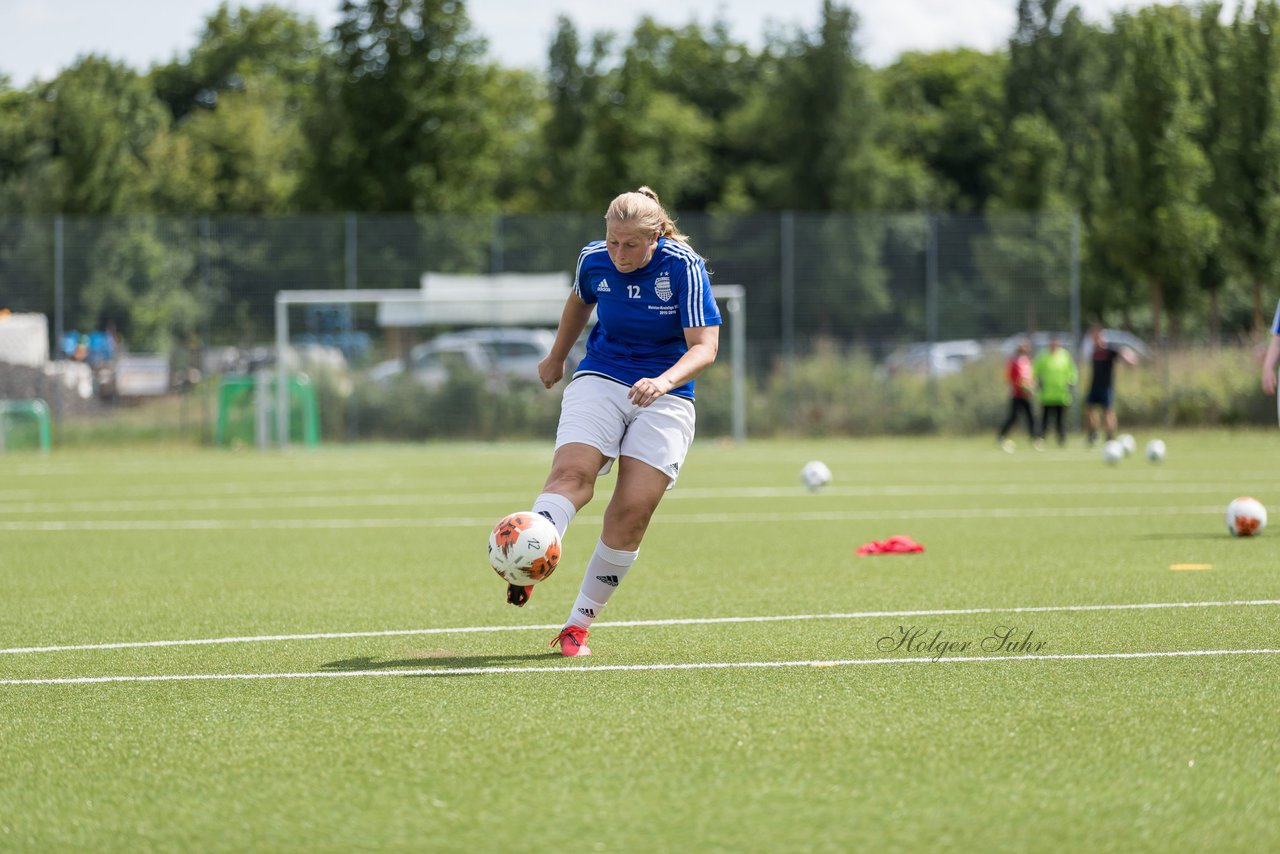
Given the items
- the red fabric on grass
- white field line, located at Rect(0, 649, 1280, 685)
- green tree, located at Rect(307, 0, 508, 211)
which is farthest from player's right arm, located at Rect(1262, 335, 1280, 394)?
green tree, located at Rect(307, 0, 508, 211)

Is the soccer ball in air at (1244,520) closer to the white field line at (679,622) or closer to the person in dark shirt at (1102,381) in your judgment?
the white field line at (679,622)

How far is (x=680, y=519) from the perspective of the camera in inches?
591

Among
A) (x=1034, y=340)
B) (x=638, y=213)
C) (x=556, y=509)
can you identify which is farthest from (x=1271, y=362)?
(x=1034, y=340)

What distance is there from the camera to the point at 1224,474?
2039 centimetres

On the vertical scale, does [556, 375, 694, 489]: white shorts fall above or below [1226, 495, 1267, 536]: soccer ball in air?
above

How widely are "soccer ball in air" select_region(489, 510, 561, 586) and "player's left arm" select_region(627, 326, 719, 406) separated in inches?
24.2

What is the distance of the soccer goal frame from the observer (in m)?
31.2

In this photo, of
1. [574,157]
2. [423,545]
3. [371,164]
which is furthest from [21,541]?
[574,157]

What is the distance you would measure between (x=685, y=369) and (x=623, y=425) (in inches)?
17.4

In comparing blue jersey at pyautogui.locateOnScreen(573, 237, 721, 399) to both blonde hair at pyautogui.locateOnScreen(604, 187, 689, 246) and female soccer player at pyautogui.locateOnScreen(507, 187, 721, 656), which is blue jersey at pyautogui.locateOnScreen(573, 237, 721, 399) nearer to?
female soccer player at pyautogui.locateOnScreen(507, 187, 721, 656)

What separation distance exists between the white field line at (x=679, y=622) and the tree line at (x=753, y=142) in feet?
98.2

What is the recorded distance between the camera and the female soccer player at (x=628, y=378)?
6.75m

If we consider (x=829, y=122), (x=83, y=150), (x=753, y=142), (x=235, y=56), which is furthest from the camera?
(x=235, y=56)

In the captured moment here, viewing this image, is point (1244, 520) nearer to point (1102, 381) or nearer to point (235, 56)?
point (1102, 381)
